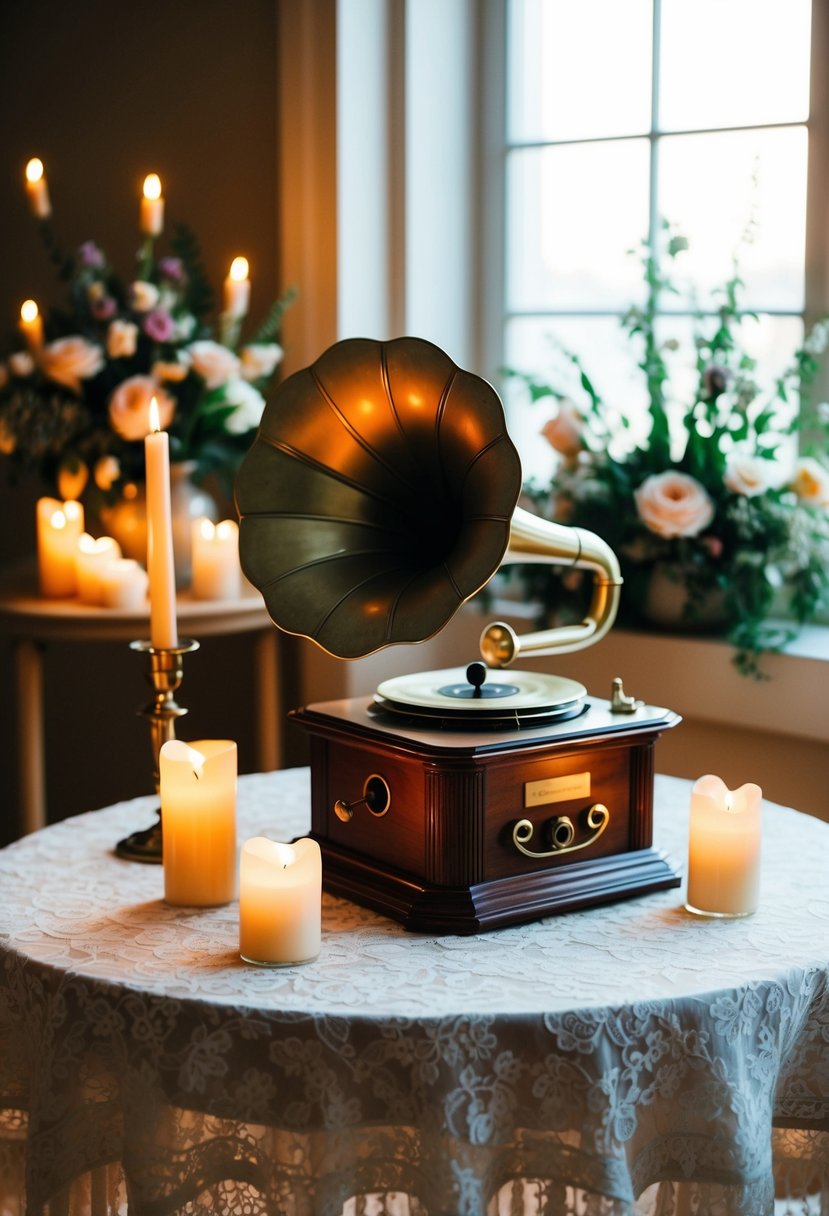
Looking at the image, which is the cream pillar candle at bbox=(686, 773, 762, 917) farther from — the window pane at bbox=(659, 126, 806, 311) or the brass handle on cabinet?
the window pane at bbox=(659, 126, 806, 311)

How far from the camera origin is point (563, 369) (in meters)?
2.50

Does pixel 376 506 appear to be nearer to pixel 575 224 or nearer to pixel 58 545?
pixel 58 545

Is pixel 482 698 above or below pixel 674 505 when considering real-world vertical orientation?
below

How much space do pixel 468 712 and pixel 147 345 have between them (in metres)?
1.23

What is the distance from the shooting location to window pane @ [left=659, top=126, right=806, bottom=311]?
7.25 ft

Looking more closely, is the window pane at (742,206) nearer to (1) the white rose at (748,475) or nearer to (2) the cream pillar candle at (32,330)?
(1) the white rose at (748,475)

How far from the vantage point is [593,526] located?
2201mm

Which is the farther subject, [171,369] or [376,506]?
[171,369]

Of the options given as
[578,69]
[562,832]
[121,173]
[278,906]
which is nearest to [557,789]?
[562,832]

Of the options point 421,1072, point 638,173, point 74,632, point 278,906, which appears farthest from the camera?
point 638,173

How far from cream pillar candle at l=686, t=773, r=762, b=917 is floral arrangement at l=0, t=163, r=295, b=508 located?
1261mm

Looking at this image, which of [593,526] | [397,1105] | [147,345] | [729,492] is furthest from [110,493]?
[397,1105]

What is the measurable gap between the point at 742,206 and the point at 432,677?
48.1 inches

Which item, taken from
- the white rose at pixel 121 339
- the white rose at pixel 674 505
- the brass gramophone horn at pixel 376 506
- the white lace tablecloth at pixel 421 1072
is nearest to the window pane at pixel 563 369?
the white rose at pixel 674 505
